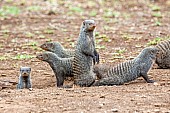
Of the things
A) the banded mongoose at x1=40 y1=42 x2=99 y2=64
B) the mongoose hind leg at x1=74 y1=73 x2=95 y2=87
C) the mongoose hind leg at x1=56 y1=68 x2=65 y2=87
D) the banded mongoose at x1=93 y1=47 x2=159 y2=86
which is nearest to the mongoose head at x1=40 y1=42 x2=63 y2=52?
the banded mongoose at x1=40 y1=42 x2=99 y2=64

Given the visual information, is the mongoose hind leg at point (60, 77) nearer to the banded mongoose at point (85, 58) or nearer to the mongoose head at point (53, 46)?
the banded mongoose at point (85, 58)

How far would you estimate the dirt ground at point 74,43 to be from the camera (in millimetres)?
6223

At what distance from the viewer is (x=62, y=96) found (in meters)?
6.68

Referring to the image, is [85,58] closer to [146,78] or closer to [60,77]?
[60,77]

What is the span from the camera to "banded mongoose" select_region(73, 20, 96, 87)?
7848 millimetres

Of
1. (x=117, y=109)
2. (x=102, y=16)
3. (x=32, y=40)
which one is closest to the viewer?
(x=117, y=109)

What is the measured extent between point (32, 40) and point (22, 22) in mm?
3453

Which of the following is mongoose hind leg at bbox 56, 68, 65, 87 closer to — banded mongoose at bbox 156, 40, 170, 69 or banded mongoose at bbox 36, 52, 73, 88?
banded mongoose at bbox 36, 52, 73, 88

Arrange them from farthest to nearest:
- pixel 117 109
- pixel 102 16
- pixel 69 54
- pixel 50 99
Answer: pixel 102 16
pixel 69 54
pixel 50 99
pixel 117 109

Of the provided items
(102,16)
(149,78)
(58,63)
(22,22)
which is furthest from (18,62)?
(102,16)

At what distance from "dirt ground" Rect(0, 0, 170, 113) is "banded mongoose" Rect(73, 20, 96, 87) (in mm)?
185

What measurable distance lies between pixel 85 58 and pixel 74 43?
4.19 m

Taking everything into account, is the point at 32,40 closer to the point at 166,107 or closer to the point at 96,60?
the point at 96,60

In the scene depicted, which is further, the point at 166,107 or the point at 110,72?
the point at 110,72
